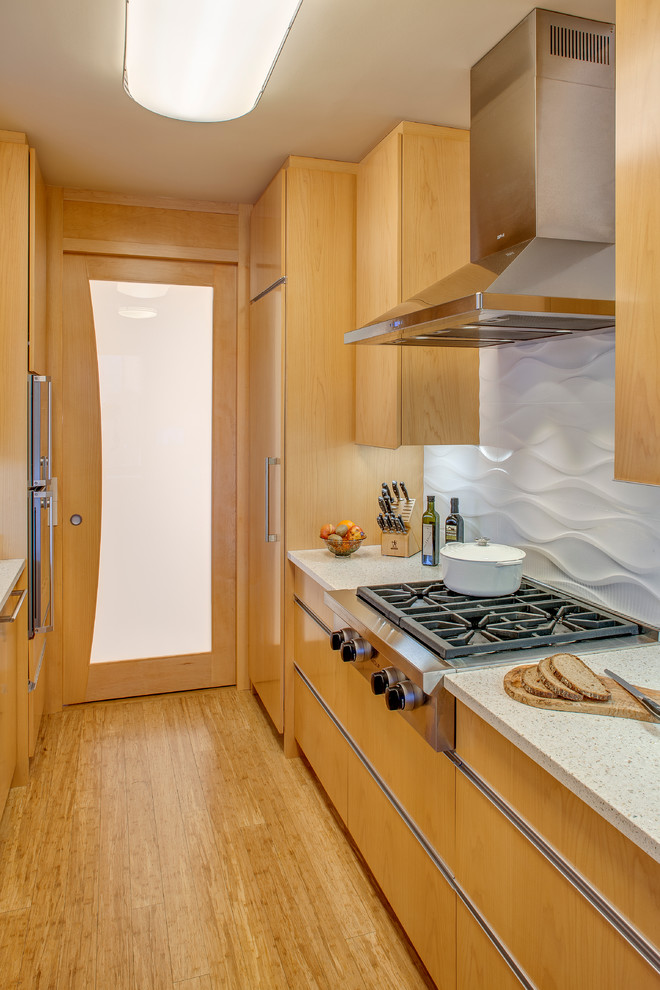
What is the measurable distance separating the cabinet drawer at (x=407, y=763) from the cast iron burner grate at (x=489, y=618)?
250 millimetres

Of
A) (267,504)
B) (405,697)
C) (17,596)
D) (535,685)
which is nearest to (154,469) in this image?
(267,504)

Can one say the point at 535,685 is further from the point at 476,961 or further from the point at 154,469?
the point at 154,469

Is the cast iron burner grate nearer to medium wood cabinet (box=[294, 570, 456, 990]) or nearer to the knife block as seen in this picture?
medium wood cabinet (box=[294, 570, 456, 990])

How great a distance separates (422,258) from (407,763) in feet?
5.71

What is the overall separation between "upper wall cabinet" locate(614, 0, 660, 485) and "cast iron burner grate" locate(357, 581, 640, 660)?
0.51 metres

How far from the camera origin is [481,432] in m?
2.67

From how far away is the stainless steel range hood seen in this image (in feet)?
5.88

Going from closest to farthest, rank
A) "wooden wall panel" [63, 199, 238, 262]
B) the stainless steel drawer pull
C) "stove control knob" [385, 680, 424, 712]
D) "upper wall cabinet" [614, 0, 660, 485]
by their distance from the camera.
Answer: "upper wall cabinet" [614, 0, 660, 485]
"stove control knob" [385, 680, 424, 712]
the stainless steel drawer pull
"wooden wall panel" [63, 199, 238, 262]

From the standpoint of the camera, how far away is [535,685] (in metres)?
1.43

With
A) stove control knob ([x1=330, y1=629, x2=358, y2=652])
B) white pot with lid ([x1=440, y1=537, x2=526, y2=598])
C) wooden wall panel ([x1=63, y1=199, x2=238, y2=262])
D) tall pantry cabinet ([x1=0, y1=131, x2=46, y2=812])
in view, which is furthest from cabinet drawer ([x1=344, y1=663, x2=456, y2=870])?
wooden wall panel ([x1=63, y1=199, x2=238, y2=262])

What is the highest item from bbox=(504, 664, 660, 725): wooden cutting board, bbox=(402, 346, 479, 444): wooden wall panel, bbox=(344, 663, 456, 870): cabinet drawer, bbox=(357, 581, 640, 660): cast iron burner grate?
bbox=(402, 346, 479, 444): wooden wall panel

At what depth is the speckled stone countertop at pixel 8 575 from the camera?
2316 millimetres

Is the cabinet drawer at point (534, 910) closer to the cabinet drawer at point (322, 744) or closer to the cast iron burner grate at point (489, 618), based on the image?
the cast iron burner grate at point (489, 618)

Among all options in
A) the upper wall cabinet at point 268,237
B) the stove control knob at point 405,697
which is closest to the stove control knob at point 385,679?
the stove control knob at point 405,697
